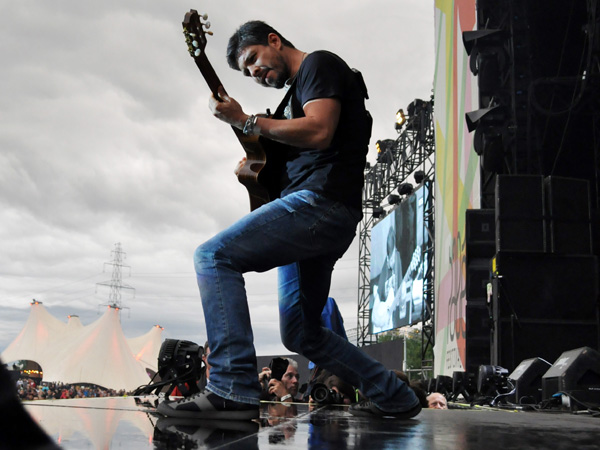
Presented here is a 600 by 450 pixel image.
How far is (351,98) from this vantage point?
224 cm

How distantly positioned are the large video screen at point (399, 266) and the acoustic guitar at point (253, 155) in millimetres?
14728

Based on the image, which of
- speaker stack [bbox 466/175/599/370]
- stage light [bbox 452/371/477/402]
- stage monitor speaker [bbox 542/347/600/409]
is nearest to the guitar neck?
stage monitor speaker [bbox 542/347/600/409]

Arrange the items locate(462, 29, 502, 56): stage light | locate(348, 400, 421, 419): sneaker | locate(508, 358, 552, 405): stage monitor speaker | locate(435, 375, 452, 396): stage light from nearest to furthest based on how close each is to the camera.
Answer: locate(348, 400, 421, 419): sneaker → locate(508, 358, 552, 405): stage monitor speaker → locate(435, 375, 452, 396): stage light → locate(462, 29, 502, 56): stage light

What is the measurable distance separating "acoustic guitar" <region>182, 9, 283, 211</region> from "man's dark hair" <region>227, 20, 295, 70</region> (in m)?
0.10

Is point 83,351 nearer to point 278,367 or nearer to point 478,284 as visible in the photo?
point 478,284

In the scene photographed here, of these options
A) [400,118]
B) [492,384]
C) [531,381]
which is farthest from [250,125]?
[400,118]

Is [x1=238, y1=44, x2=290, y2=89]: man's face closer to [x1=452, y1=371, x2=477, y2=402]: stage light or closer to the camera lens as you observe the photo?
the camera lens

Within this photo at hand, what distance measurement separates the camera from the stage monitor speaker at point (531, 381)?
5.86m

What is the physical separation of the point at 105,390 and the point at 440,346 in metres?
23.6

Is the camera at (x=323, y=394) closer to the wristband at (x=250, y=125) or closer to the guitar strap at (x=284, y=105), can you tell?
the guitar strap at (x=284, y=105)

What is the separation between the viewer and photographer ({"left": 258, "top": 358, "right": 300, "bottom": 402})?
4.97 m

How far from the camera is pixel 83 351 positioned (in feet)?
106

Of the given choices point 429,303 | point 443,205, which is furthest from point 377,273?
point 443,205

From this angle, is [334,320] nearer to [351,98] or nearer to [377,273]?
[351,98]
